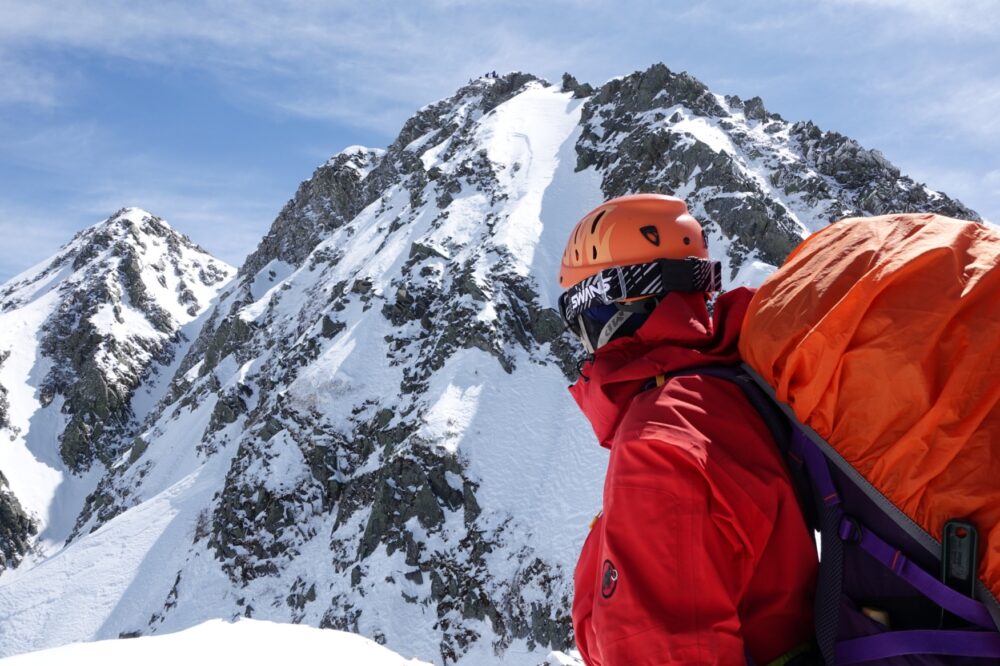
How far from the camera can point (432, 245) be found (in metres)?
48.1

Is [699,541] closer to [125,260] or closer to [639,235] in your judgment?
[639,235]

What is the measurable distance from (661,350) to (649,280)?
48 cm

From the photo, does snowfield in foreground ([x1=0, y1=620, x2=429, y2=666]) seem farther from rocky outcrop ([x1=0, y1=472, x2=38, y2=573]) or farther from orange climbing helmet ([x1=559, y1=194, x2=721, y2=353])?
rocky outcrop ([x1=0, y1=472, x2=38, y2=573])

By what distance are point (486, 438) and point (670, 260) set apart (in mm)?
31843

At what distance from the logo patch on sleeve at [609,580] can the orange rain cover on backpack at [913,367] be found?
711 mm

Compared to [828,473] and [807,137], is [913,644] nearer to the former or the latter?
[828,473]

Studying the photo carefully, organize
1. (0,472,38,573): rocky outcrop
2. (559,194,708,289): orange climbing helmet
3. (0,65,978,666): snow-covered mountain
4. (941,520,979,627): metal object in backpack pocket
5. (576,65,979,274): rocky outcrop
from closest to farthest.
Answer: (941,520,979,627): metal object in backpack pocket → (559,194,708,289): orange climbing helmet → (0,65,978,666): snow-covered mountain → (576,65,979,274): rocky outcrop → (0,472,38,573): rocky outcrop

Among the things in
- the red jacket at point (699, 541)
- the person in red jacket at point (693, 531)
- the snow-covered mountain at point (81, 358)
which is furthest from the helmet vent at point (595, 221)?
the snow-covered mountain at point (81, 358)

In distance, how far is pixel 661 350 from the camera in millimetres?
2186

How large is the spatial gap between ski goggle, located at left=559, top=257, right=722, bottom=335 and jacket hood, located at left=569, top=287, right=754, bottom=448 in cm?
10

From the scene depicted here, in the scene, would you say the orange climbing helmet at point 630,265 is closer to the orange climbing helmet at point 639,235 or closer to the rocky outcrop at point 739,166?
the orange climbing helmet at point 639,235

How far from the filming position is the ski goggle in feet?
8.27

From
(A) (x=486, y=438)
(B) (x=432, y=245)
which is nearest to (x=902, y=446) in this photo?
(A) (x=486, y=438)

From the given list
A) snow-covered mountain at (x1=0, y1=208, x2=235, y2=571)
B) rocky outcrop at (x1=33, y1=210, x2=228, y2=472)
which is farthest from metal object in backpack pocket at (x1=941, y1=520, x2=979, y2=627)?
rocky outcrop at (x1=33, y1=210, x2=228, y2=472)
